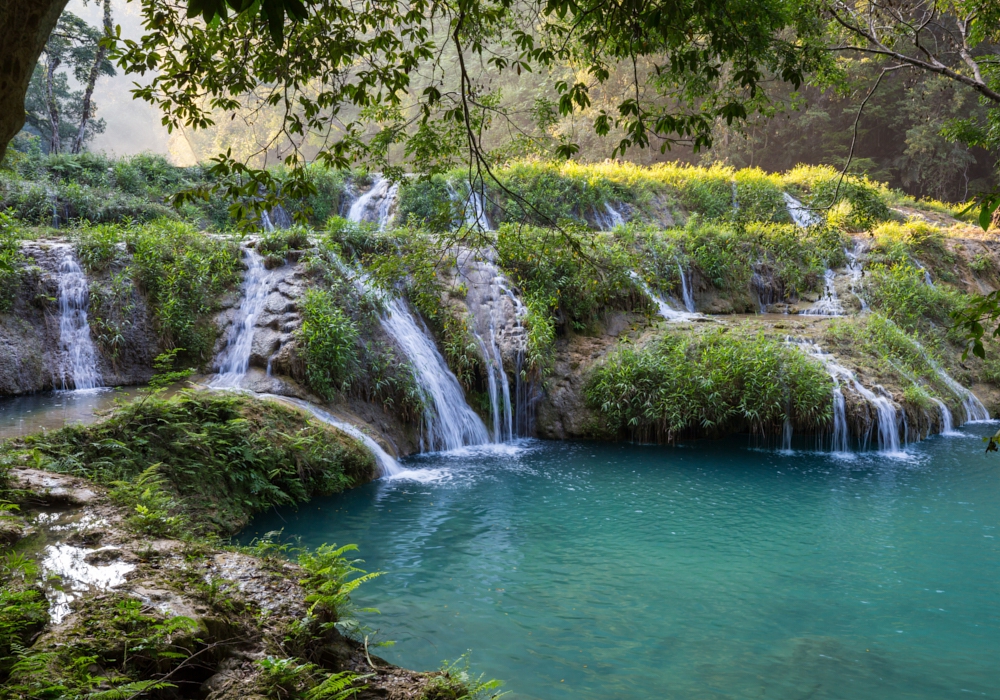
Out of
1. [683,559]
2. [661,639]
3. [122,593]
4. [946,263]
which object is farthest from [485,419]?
[946,263]

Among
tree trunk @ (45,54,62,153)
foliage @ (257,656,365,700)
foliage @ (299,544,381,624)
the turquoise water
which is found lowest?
the turquoise water

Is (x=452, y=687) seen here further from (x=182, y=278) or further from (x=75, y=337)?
(x=182, y=278)

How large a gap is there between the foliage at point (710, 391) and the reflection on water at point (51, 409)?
7709 millimetres

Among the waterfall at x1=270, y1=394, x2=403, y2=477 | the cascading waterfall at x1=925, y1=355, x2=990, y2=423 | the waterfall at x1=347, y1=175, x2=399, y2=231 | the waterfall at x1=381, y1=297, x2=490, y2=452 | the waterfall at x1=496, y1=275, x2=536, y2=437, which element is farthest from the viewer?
the waterfall at x1=347, y1=175, x2=399, y2=231

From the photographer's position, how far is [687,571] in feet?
21.9

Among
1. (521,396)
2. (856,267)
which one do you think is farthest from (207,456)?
(856,267)

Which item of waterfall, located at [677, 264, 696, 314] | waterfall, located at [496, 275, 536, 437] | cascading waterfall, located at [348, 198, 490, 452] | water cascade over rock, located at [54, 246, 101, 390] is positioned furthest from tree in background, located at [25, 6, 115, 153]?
waterfall, located at [677, 264, 696, 314]

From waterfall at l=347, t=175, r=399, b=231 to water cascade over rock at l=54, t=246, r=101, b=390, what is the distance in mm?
8220

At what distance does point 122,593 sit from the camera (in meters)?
3.69

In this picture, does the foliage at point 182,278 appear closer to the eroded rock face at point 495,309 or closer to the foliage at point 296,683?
the eroded rock face at point 495,309

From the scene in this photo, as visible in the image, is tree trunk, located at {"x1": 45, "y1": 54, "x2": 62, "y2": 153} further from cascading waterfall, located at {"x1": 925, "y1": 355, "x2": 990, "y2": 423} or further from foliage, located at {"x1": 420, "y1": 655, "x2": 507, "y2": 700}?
cascading waterfall, located at {"x1": 925, "y1": 355, "x2": 990, "y2": 423}

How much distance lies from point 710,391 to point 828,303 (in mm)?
7041

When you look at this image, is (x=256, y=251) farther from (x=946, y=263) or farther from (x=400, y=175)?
(x=946, y=263)

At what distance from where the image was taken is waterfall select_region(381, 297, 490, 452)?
37.0 ft
